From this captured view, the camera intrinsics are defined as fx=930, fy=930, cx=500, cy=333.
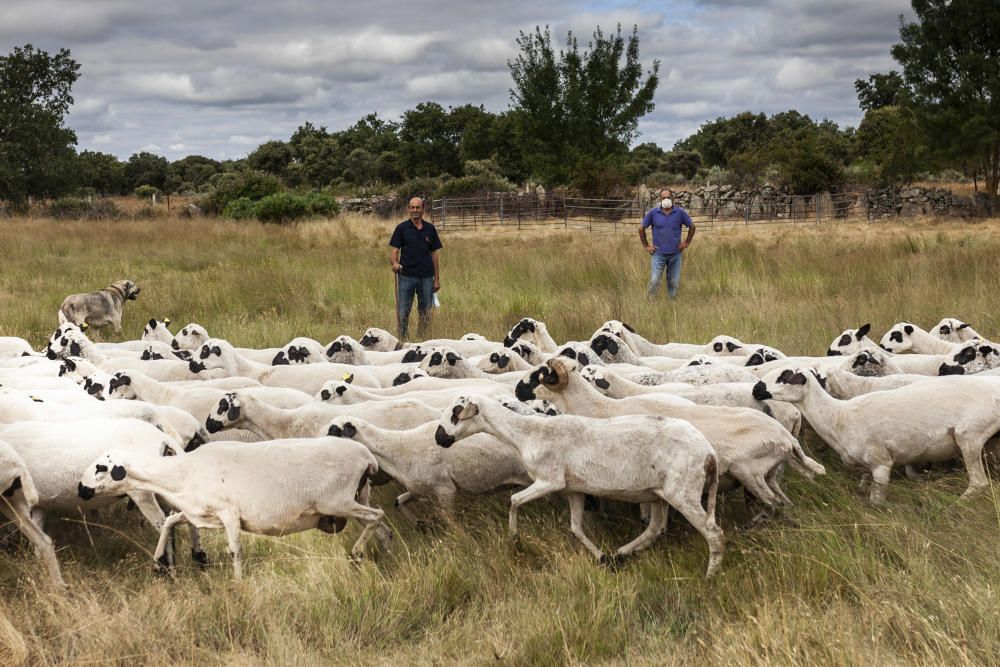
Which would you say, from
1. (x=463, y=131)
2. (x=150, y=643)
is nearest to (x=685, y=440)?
(x=150, y=643)

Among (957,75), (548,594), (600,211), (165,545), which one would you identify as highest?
(957,75)

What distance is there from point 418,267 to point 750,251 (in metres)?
9.33

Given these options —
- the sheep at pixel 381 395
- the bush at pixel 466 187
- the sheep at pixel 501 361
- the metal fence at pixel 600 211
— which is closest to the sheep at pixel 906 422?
the sheep at pixel 381 395

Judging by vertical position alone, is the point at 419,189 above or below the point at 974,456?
above

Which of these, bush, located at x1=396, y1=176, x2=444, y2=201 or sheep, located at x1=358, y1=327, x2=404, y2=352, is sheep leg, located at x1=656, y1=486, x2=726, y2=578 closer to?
sheep, located at x1=358, y1=327, x2=404, y2=352

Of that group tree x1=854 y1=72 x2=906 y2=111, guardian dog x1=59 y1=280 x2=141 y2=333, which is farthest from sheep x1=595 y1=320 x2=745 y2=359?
tree x1=854 y1=72 x2=906 y2=111

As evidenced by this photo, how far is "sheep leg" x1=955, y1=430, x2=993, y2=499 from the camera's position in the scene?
7062 millimetres

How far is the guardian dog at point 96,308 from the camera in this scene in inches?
628

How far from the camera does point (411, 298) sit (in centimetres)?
1528

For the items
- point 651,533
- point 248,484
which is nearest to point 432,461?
point 248,484

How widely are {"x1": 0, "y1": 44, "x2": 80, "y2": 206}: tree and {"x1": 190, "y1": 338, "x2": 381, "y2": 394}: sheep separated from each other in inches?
1749

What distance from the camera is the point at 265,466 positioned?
255 inches

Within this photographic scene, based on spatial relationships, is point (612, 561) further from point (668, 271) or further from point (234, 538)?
point (668, 271)

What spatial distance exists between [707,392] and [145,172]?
90.5m
